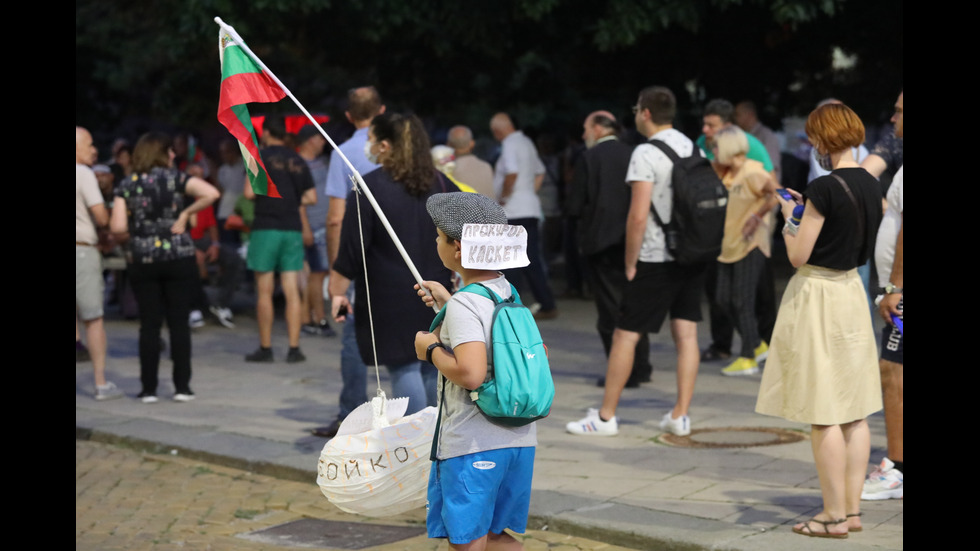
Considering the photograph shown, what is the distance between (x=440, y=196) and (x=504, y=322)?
476mm

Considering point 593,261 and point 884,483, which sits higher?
point 593,261

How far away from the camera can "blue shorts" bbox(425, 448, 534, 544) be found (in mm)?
4043

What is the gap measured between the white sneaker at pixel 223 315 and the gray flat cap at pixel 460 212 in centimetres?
947

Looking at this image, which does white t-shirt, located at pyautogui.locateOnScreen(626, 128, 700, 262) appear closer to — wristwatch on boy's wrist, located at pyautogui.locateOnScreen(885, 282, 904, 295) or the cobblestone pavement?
wristwatch on boy's wrist, located at pyautogui.locateOnScreen(885, 282, 904, 295)

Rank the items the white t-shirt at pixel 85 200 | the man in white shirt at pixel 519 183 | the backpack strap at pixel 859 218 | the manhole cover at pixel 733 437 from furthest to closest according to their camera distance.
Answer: the man in white shirt at pixel 519 183
the white t-shirt at pixel 85 200
the manhole cover at pixel 733 437
the backpack strap at pixel 859 218

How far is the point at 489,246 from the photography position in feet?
13.2

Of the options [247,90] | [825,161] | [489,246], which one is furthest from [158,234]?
[489,246]

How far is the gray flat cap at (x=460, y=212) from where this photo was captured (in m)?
4.05

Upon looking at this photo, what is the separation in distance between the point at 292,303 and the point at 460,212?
684 cm

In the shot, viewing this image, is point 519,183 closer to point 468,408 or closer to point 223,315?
point 223,315

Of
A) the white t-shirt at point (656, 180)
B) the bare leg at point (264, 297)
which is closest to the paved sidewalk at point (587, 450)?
the bare leg at point (264, 297)

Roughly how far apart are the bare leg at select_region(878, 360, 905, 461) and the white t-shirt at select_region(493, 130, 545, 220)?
673 centimetres

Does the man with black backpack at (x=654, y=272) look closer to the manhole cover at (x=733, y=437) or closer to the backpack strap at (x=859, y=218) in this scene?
the manhole cover at (x=733, y=437)

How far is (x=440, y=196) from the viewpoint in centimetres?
412
